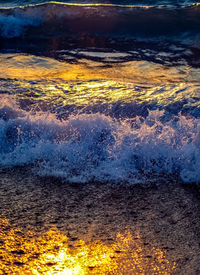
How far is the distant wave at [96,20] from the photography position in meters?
7.36

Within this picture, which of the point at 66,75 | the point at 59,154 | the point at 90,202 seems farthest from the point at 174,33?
the point at 90,202

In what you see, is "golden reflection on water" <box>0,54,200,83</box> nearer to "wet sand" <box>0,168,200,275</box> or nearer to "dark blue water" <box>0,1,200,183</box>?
"dark blue water" <box>0,1,200,183</box>

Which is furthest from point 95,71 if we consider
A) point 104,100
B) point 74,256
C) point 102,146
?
point 74,256

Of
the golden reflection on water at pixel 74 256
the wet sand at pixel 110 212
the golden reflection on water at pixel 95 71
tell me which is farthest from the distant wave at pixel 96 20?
the golden reflection on water at pixel 74 256

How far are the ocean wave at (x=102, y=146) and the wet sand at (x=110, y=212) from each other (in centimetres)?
15

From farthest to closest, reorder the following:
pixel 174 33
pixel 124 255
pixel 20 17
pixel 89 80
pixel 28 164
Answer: pixel 20 17
pixel 174 33
pixel 89 80
pixel 28 164
pixel 124 255

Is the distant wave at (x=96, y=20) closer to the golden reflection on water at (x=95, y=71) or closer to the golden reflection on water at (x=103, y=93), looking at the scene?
the golden reflection on water at (x=95, y=71)

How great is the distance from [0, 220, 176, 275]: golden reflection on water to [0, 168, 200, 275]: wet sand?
34mm

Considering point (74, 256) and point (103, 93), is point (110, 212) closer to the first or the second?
point (74, 256)

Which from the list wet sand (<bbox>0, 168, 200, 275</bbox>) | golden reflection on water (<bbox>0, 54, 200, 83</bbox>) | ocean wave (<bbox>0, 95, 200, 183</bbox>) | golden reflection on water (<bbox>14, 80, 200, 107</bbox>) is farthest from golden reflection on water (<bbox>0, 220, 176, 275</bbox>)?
golden reflection on water (<bbox>0, 54, 200, 83</bbox>)

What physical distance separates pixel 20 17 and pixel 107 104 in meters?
5.59

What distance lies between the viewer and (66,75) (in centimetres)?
480

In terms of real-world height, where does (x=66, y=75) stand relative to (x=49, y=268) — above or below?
above

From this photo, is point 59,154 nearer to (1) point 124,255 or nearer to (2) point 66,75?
(1) point 124,255
